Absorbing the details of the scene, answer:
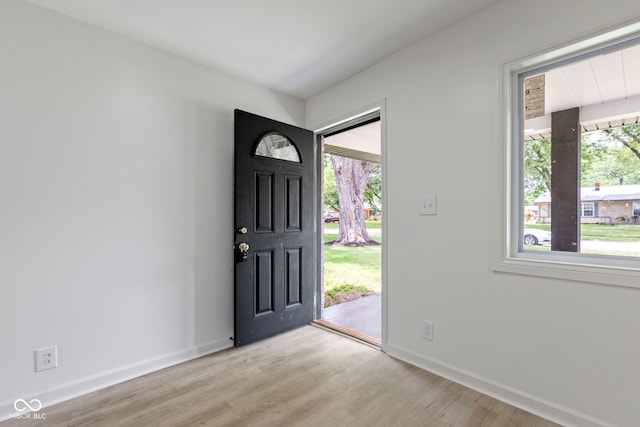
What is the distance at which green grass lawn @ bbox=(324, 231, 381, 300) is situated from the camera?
15.1 feet

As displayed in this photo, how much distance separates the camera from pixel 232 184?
2.56 m

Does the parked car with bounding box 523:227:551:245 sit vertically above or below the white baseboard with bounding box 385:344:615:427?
above

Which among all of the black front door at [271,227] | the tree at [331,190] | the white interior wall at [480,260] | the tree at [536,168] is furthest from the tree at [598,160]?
the tree at [331,190]

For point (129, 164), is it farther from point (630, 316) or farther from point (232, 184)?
point (630, 316)

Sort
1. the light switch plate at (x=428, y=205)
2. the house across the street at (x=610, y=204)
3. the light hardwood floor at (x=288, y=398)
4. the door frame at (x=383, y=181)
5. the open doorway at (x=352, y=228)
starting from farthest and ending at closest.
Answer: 1. the open doorway at (x=352, y=228)
2. the door frame at (x=383, y=181)
3. the light switch plate at (x=428, y=205)
4. the light hardwood floor at (x=288, y=398)
5. the house across the street at (x=610, y=204)

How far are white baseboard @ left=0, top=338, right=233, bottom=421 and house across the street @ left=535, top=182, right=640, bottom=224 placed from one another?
8.72 feet

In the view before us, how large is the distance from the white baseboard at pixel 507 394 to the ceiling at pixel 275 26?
2.26 meters

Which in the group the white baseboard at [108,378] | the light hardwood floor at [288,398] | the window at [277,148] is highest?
the window at [277,148]

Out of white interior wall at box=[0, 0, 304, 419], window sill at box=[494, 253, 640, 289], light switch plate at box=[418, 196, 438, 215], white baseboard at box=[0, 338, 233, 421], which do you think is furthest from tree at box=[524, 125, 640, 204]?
white baseboard at box=[0, 338, 233, 421]

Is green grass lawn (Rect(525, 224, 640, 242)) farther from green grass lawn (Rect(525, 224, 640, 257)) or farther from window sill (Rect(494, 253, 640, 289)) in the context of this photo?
window sill (Rect(494, 253, 640, 289))

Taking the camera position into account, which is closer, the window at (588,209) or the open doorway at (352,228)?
the window at (588,209)

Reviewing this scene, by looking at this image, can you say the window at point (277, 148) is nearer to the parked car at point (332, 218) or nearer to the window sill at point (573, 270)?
the window sill at point (573, 270)

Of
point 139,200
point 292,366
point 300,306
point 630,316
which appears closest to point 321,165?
point 300,306

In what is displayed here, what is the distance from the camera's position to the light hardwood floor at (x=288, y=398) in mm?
1578
